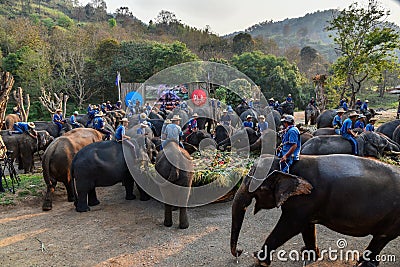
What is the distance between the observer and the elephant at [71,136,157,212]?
7.70 metres

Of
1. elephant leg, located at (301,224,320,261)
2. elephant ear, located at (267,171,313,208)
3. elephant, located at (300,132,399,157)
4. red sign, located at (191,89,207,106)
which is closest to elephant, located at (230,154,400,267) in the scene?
elephant ear, located at (267,171,313,208)


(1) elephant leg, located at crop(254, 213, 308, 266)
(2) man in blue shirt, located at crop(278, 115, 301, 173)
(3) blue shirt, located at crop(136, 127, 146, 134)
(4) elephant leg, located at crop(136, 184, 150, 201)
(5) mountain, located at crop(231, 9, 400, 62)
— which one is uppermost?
(5) mountain, located at crop(231, 9, 400, 62)

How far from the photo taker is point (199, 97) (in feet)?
59.1

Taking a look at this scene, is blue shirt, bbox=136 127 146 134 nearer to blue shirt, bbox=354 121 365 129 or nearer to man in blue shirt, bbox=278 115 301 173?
man in blue shirt, bbox=278 115 301 173

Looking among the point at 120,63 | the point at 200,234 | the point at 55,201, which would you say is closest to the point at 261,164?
the point at 200,234

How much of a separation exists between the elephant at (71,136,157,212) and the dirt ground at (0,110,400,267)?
1.23 ft

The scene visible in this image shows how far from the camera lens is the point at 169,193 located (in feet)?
22.5

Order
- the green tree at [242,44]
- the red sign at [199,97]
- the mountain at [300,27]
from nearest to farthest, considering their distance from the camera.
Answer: the red sign at [199,97], the green tree at [242,44], the mountain at [300,27]

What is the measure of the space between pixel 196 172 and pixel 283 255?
2.80 meters

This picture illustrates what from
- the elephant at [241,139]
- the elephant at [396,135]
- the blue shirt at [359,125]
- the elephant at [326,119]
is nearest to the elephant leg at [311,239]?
the elephant at [241,139]

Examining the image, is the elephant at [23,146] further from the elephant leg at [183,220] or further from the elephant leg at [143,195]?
the elephant leg at [183,220]

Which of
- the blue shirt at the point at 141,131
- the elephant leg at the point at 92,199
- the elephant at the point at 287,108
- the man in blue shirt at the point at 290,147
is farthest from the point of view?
the elephant at the point at 287,108

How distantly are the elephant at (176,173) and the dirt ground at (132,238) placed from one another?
253 millimetres

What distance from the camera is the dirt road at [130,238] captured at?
5527 millimetres
